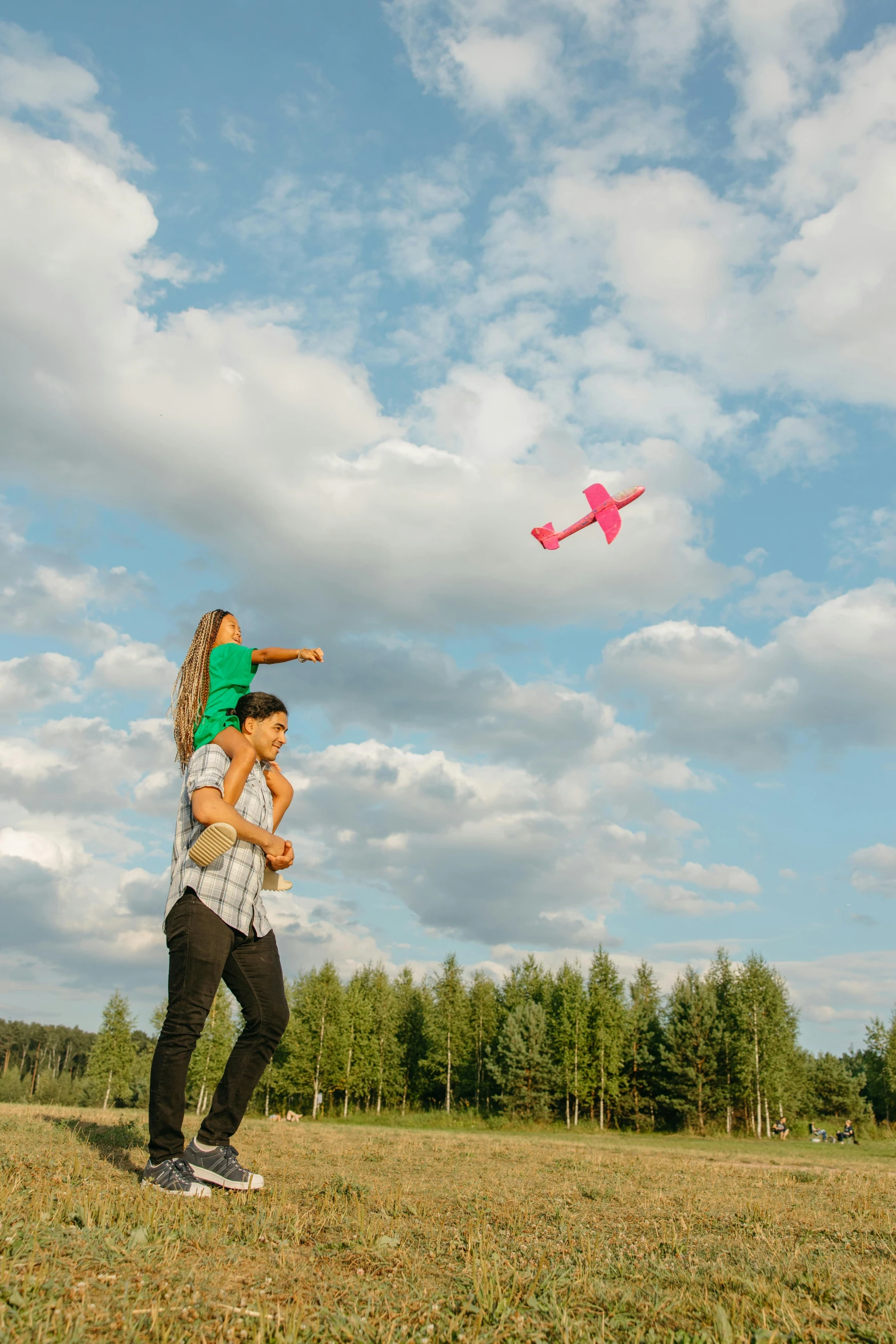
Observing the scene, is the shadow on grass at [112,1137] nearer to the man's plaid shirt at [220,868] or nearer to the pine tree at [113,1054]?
the man's plaid shirt at [220,868]

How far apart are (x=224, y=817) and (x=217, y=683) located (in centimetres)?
151

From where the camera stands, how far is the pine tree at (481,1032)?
57.4 m

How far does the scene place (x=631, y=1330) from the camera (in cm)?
243

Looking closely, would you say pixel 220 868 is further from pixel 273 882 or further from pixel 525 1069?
pixel 525 1069

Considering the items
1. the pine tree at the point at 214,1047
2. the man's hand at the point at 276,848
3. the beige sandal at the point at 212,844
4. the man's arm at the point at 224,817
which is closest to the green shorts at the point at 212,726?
the man's arm at the point at 224,817

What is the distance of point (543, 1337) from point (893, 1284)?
1396 millimetres

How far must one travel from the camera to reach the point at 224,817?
5.05 m

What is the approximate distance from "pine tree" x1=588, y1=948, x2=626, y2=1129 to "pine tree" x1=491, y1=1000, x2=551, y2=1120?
294cm

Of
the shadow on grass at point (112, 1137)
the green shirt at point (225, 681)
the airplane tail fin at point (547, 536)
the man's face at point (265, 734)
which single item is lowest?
the shadow on grass at point (112, 1137)

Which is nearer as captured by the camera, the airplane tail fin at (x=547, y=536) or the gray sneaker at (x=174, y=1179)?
the gray sneaker at (x=174, y=1179)

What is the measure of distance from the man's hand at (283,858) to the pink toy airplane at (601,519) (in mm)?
12560

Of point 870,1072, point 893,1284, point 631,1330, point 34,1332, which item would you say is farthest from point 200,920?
point 870,1072

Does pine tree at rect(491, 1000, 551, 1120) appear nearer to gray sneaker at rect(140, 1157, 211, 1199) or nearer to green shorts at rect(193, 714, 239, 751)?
green shorts at rect(193, 714, 239, 751)

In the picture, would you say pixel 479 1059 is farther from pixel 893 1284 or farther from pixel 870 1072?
pixel 893 1284
